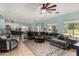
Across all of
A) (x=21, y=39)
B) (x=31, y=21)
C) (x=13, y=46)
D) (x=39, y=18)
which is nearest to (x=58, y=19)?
(x=39, y=18)

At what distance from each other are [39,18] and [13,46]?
1.08 m

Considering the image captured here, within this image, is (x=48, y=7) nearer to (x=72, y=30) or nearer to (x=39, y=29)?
(x=39, y=29)

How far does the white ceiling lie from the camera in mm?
2525

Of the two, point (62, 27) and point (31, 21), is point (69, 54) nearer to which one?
point (62, 27)

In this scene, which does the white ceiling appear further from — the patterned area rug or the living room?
the patterned area rug

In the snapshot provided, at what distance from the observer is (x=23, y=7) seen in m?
2.57

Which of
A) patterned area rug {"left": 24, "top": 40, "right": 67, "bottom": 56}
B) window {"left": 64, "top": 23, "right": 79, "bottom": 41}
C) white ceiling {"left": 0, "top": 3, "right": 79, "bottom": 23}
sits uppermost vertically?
white ceiling {"left": 0, "top": 3, "right": 79, "bottom": 23}

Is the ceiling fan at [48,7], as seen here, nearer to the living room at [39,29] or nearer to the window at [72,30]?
the living room at [39,29]

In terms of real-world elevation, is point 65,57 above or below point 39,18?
below

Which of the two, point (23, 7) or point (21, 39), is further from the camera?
point (21, 39)

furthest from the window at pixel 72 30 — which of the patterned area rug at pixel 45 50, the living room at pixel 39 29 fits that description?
the patterned area rug at pixel 45 50

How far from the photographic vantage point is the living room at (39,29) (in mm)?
2555

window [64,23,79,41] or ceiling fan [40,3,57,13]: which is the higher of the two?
ceiling fan [40,3,57,13]

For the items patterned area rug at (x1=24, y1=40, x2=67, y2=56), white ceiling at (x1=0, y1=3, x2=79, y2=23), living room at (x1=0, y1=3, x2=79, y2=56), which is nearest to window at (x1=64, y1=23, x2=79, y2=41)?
living room at (x1=0, y1=3, x2=79, y2=56)
